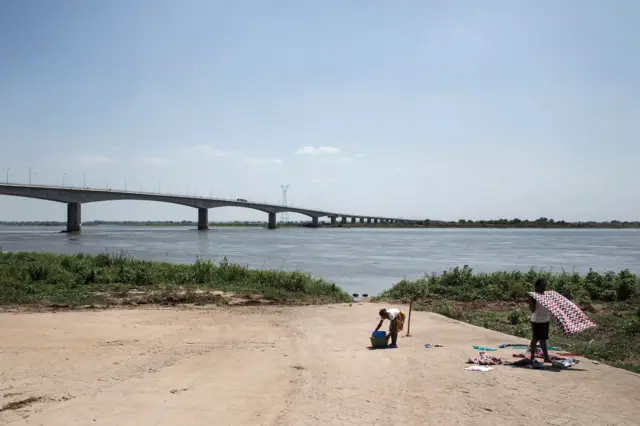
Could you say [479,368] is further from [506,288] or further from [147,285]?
[147,285]

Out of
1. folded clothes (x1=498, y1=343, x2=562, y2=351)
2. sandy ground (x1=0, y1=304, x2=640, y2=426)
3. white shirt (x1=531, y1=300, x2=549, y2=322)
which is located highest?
white shirt (x1=531, y1=300, x2=549, y2=322)

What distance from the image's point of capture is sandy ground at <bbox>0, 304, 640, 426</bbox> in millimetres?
7363

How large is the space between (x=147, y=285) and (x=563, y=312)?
16087mm

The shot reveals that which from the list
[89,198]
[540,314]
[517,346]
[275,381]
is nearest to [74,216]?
[89,198]

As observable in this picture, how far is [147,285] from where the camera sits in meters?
21.0

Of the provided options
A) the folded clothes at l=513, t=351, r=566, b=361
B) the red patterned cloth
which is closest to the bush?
the folded clothes at l=513, t=351, r=566, b=361

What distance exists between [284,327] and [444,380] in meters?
6.06

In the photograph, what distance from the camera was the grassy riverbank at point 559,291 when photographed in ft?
39.5

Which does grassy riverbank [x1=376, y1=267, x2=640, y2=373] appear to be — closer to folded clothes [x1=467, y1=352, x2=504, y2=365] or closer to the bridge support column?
folded clothes [x1=467, y1=352, x2=504, y2=365]

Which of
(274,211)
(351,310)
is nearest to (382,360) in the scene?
(351,310)

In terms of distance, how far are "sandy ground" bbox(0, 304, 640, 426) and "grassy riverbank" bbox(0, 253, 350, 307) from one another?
15.1 ft

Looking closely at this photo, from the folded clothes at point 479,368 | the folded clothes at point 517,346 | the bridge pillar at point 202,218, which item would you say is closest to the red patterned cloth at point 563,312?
the folded clothes at point 479,368

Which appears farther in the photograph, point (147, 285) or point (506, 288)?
point (147, 285)

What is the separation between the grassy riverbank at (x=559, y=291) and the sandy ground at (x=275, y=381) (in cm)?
152
